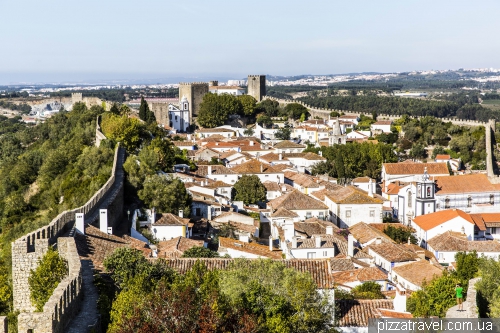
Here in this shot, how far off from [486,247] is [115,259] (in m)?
14.3

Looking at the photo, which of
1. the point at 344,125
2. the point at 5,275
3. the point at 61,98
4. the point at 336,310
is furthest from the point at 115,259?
the point at 61,98

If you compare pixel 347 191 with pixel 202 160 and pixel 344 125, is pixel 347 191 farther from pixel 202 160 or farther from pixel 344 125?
pixel 344 125

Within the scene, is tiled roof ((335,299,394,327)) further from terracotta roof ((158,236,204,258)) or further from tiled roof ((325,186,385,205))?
tiled roof ((325,186,385,205))

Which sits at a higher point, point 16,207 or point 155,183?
point 155,183

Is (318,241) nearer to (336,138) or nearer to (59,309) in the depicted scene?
(59,309)

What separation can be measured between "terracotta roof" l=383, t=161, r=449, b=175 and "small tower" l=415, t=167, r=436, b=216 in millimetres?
4432

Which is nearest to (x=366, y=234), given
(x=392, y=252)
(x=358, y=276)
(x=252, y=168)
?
(x=392, y=252)

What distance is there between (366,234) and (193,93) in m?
30.9

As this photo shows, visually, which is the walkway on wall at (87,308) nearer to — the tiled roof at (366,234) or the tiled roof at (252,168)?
the tiled roof at (366,234)

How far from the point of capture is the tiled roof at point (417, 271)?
15.5m

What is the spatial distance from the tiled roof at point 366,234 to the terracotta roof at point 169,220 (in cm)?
582

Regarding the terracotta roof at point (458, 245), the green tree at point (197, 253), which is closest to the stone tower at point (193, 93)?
the terracotta roof at point (458, 245)

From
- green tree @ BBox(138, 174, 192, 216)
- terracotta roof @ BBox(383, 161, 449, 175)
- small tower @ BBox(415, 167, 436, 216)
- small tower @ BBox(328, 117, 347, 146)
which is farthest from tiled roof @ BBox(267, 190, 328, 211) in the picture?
small tower @ BBox(328, 117, 347, 146)

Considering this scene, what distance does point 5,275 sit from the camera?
11422 mm
